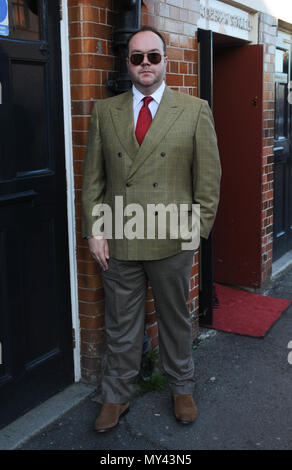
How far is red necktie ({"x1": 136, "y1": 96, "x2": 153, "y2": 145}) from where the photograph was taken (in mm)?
3021

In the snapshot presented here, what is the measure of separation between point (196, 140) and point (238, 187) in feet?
8.98

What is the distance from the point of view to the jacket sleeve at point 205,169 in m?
3.02

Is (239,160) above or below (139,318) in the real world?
above

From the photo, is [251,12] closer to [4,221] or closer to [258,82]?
[258,82]

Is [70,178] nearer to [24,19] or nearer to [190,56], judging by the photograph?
[24,19]

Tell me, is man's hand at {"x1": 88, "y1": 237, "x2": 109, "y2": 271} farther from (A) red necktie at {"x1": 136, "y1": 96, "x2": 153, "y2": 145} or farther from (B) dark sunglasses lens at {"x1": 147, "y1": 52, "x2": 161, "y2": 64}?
(B) dark sunglasses lens at {"x1": 147, "y1": 52, "x2": 161, "y2": 64}

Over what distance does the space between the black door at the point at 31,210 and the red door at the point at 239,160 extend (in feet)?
8.69

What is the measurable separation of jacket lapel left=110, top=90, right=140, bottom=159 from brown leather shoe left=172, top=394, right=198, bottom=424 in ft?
4.87

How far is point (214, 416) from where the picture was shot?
3363mm

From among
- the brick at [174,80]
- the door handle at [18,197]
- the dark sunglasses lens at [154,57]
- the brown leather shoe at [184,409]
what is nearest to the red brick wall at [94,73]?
the brick at [174,80]

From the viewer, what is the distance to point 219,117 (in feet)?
18.6

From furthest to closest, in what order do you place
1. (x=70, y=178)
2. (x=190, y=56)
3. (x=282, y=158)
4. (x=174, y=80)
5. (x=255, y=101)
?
(x=282, y=158) → (x=255, y=101) → (x=190, y=56) → (x=174, y=80) → (x=70, y=178)

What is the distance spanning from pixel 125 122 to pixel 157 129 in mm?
192

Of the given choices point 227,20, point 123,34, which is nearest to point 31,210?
point 123,34
